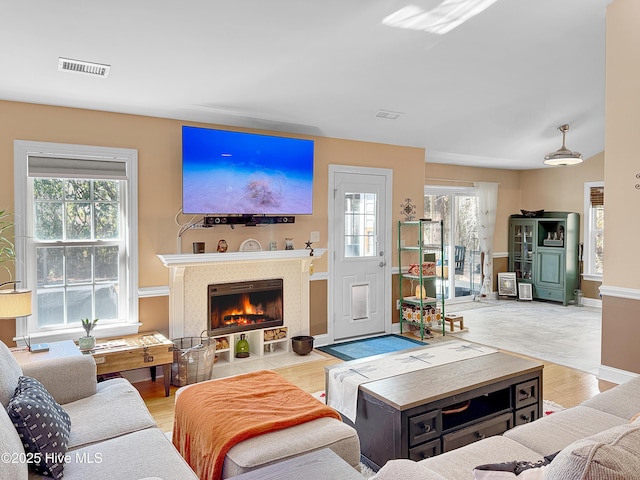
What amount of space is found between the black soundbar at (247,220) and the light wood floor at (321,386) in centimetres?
141

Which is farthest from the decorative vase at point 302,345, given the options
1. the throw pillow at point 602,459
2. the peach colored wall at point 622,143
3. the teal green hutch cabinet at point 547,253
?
the teal green hutch cabinet at point 547,253

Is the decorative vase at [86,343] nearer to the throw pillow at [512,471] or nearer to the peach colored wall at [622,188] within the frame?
the throw pillow at [512,471]

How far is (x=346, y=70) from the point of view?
12.6ft

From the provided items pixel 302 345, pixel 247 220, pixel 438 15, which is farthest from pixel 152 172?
pixel 438 15

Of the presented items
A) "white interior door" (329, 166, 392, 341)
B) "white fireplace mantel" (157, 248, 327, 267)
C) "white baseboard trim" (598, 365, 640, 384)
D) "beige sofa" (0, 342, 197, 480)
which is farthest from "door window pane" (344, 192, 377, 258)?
"beige sofa" (0, 342, 197, 480)

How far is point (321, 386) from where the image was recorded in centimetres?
395

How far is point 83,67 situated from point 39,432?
243 cm

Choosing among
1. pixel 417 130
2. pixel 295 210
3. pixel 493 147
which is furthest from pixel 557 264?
pixel 295 210

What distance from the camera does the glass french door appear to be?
768cm

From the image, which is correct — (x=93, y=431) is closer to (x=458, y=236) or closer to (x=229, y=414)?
(x=229, y=414)

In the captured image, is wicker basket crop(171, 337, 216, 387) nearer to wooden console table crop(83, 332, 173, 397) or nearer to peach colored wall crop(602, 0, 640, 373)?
wooden console table crop(83, 332, 173, 397)

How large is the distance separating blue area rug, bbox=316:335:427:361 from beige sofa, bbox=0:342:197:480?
2593mm

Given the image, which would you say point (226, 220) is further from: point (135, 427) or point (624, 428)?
point (624, 428)

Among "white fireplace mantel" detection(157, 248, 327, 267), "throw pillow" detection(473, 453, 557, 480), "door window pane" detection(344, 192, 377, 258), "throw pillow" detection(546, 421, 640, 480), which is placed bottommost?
"throw pillow" detection(473, 453, 557, 480)
